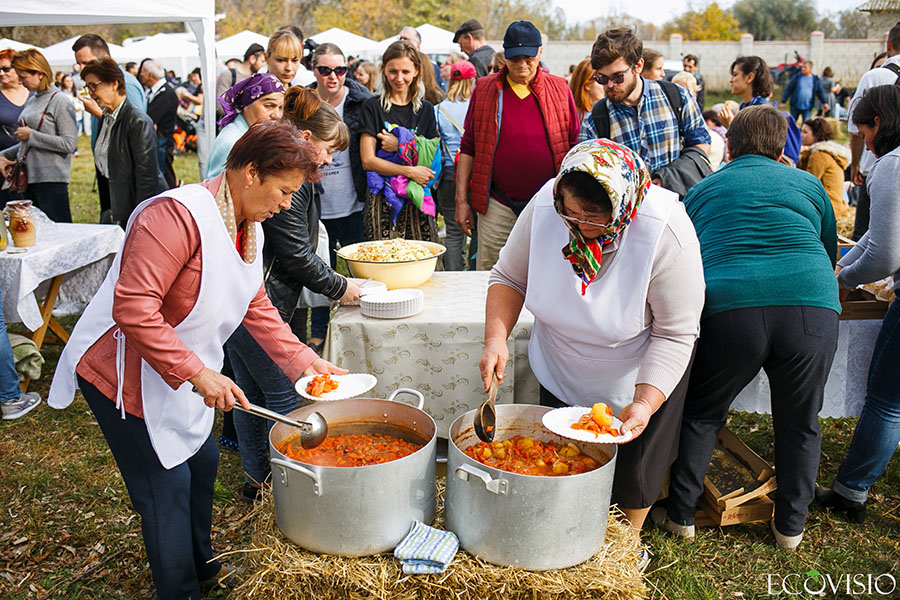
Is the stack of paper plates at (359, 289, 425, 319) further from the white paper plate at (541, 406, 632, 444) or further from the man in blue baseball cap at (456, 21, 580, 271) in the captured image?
the man in blue baseball cap at (456, 21, 580, 271)

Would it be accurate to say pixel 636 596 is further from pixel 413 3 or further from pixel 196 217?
pixel 413 3

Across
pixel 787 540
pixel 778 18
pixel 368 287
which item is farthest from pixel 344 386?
pixel 778 18

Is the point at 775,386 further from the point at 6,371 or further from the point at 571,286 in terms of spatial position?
the point at 6,371

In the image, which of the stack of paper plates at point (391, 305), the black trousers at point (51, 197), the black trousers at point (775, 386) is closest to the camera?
the black trousers at point (775, 386)

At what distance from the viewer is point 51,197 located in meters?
5.56

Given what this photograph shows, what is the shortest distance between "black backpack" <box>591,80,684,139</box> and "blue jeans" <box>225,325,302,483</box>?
2.21 m

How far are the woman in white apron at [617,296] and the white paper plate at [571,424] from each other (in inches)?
2.5

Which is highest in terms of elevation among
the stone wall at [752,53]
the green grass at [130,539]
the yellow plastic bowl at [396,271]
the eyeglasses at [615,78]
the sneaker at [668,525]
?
the stone wall at [752,53]

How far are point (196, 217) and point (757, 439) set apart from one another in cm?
328

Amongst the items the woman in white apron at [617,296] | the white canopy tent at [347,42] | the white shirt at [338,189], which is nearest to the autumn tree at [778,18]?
the white canopy tent at [347,42]

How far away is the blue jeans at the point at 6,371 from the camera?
3.92 meters

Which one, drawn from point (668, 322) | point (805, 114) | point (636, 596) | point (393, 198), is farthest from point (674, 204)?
point (805, 114)

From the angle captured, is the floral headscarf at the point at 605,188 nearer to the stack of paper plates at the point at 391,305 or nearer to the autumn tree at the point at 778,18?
the stack of paper plates at the point at 391,305

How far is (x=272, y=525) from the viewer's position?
6.73 ft
